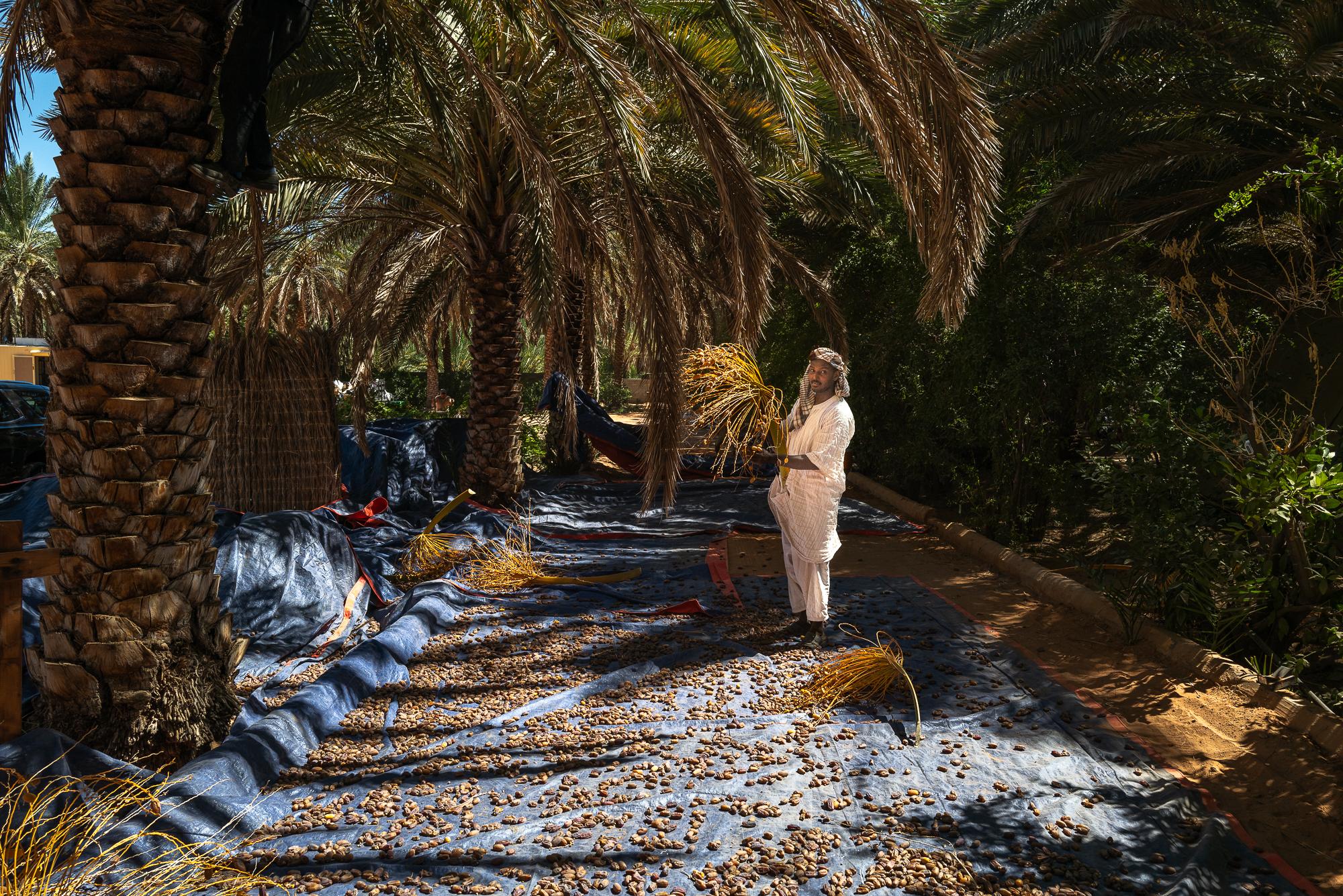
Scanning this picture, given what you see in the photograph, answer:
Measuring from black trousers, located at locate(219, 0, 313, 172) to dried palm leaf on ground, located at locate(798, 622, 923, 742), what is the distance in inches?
157

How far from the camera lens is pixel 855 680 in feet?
16.2

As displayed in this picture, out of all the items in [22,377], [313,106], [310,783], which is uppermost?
[313,106]

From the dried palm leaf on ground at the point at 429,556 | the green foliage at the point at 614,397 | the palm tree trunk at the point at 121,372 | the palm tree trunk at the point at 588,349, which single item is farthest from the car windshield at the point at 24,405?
the green foliage at the point at 614,397

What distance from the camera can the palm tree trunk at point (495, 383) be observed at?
406 inches

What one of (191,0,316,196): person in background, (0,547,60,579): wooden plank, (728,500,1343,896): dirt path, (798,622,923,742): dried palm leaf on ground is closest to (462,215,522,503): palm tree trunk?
(728,500,1343,896): dirt path

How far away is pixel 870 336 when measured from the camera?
11.5 meters

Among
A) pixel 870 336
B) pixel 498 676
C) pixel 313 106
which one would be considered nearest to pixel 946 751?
pixel 498 676

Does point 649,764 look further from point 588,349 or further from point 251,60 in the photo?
point 588,349

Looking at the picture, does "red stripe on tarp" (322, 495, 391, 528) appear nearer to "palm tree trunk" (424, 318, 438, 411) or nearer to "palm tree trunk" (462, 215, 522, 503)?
"palm tree trunk" (462, 215, 522, 503)

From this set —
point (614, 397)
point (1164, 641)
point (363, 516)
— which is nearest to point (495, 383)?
point (363, 516)

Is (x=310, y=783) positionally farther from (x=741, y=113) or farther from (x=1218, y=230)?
(x=1218, y=230)

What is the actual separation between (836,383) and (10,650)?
4454mm

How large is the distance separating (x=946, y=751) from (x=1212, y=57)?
21.3 ft

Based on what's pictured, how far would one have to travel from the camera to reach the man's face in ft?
18.8
